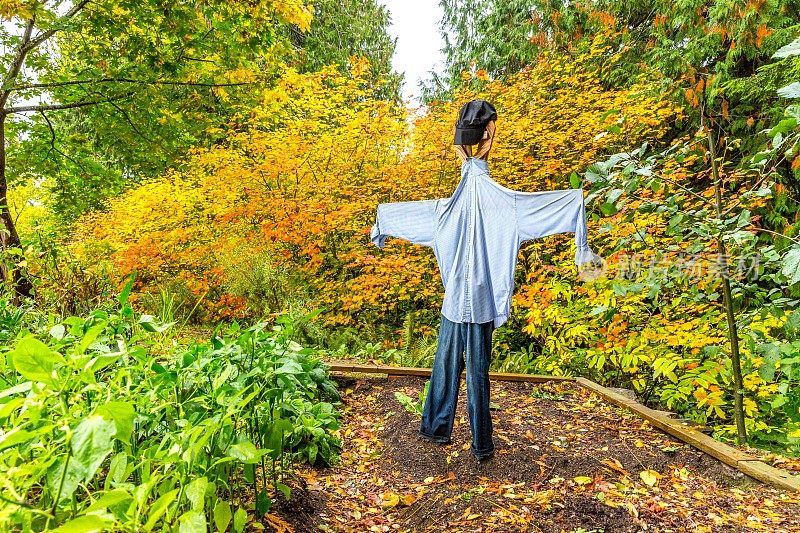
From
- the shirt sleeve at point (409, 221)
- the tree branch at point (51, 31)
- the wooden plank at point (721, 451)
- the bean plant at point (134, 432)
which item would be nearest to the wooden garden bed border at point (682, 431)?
the wooden plank at point (721, 451)

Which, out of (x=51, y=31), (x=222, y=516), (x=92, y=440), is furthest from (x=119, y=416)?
(x=51, y=31)

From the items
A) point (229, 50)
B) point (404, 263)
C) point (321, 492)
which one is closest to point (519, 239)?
point (321, 492)

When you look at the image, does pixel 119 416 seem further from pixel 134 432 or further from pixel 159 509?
pixel 134 432

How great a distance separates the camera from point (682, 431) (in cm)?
258

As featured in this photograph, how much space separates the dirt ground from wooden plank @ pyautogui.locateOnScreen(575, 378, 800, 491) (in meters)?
0.04

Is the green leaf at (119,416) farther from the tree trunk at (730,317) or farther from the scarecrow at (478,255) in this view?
the tree trunk at (730,317)

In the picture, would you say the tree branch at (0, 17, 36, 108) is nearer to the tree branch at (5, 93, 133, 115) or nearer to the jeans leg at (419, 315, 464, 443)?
the tree branch at (5, 93, 133, 115)

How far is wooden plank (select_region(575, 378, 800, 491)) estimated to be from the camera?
6.88 ft

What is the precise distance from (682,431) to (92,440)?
279 cm

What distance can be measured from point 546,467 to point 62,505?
1968mm

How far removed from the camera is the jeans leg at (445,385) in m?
2.48

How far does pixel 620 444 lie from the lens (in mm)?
2566

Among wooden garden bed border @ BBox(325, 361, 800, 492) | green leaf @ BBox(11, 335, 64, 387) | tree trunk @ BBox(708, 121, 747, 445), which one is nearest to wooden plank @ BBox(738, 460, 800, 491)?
wooden garden bed border @ BBox(325, 361, 800, 492)

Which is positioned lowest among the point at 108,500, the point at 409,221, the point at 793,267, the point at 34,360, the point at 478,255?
the point at 108,500
